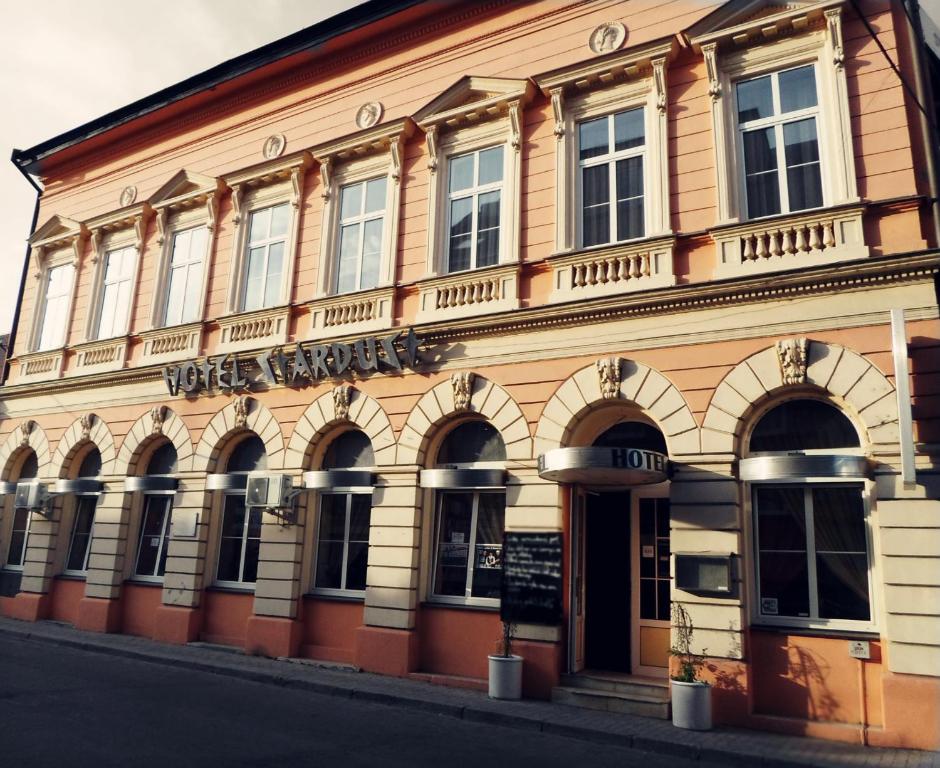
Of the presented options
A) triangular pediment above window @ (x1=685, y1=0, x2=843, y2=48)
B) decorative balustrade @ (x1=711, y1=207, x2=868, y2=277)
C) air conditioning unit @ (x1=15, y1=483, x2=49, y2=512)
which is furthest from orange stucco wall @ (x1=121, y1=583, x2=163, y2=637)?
triangular pediment above window @ (x1=685, y1=0, x2=843, y2=48)

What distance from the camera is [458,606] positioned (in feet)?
36.7

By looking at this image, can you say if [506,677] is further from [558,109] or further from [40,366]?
[40,366]

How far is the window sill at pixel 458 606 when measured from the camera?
430 inches

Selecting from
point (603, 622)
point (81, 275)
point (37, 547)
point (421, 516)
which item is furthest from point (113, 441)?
point (603, 622)

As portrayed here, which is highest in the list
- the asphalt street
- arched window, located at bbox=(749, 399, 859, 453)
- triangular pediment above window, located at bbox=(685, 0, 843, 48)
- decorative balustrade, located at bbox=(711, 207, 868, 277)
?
triangular pediment above window, located at bbox=(685, 0, 843, 48)

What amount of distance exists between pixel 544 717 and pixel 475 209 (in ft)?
25.6

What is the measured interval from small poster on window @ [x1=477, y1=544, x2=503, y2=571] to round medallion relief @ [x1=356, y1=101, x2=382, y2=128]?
784 centimetres

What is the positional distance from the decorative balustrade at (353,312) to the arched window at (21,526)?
8839mm

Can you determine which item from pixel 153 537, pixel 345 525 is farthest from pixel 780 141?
pixel 153 537

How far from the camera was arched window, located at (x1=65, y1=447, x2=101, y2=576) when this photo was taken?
647 inches

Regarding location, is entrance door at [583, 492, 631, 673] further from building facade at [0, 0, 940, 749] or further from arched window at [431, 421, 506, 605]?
arched window at [431, 421, 506, 605]

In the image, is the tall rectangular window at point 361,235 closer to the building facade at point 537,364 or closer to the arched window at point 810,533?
the building facade at point 537,364

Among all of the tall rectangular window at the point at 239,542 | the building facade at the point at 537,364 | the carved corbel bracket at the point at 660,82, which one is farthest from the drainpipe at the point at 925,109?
the tall rectangular window at the point at 239,542

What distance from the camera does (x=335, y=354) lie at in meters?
12.8
